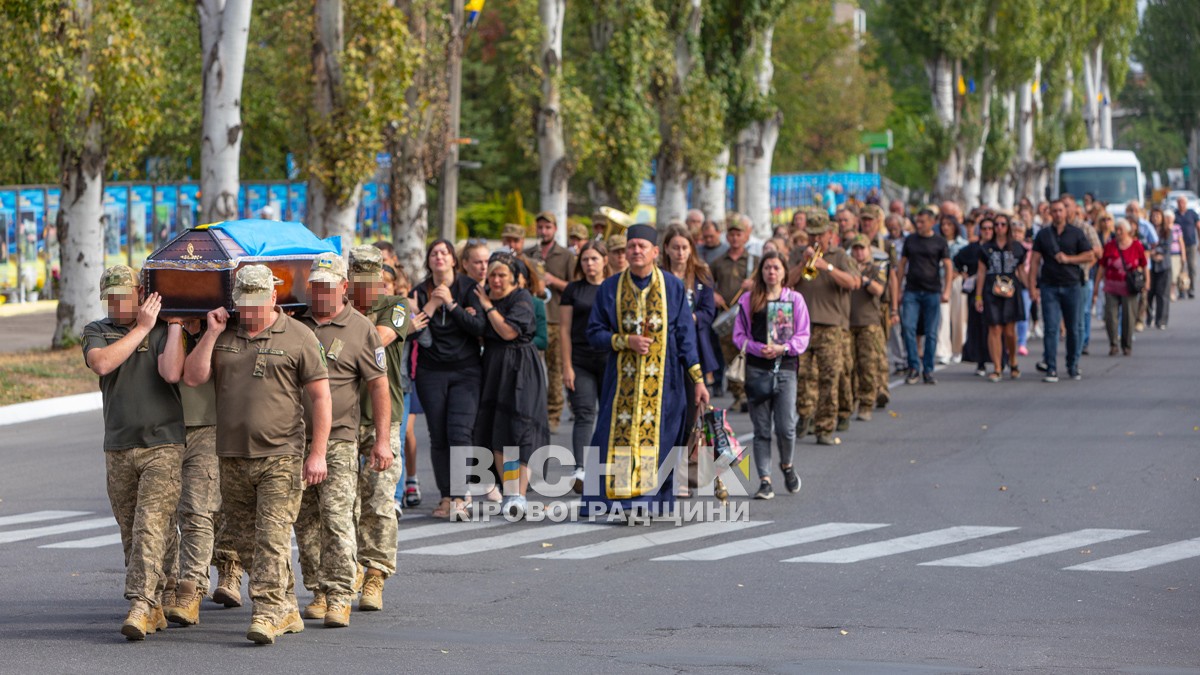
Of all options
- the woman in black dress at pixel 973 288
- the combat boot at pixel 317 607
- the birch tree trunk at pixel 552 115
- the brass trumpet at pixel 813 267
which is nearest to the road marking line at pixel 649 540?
the combat boot at pixel 317 607

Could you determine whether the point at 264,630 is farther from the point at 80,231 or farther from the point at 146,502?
the point at 80,231

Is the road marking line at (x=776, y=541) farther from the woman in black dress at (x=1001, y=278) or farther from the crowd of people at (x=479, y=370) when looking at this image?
the woman in black dress at (x=1001, y=278)

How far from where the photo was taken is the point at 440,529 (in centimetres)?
1119

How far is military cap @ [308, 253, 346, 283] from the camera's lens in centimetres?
810

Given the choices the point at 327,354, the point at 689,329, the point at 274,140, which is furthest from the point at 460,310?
the point at 274,140

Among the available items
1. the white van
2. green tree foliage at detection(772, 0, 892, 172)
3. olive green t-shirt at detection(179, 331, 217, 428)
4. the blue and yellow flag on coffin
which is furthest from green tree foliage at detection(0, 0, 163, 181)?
green tree foliage at detection(772, 0, 892, 172)

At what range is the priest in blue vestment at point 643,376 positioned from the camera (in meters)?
11.2

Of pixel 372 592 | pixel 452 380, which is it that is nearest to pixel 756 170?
pixel 452 380

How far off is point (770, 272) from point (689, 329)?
1321mm

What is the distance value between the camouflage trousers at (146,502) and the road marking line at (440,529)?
3.07m

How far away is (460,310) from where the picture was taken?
11266 millimetres

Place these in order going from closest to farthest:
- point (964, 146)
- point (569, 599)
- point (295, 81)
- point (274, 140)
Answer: point (569, 599), point (295, 81), point (274, 140), point (964, 146)

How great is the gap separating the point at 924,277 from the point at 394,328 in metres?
10.3

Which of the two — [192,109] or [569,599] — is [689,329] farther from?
[192,109]
